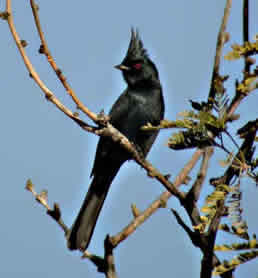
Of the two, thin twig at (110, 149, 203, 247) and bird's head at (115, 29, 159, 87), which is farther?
bird's head at (115, 29, 159, 87)

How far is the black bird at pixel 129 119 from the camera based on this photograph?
5992 mm

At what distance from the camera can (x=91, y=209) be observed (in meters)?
6.04

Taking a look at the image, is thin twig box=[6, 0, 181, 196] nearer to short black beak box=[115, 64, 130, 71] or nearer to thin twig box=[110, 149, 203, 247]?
thin twig box=[110, 149, 203, 247]

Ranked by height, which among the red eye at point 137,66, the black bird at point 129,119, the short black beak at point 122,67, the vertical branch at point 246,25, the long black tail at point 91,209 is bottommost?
the vertical branch at point 246,25

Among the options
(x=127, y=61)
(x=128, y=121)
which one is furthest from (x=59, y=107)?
(x=127, y=61)

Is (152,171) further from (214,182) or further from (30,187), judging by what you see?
(30,187)

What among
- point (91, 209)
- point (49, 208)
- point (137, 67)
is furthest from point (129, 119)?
point (49, 208)

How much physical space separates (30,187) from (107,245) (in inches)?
25.8

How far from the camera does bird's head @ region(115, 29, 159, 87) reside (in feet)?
21.4

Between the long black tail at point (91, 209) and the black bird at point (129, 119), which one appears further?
the black bird at point (129, 119)

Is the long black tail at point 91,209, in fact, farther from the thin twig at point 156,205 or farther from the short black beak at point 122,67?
the thin twig at point 156,205

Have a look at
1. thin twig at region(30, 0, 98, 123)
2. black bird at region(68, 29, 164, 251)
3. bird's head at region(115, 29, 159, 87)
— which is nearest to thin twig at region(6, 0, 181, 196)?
thin twig at region(30, 0, 98, 123)

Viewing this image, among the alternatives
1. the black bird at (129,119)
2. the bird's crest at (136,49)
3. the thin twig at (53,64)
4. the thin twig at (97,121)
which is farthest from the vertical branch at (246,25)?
the bird's crest at (136,49)

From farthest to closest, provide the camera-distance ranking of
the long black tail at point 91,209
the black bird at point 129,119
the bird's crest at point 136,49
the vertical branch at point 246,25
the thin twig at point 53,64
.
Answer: the bird's crest at point 136,49 → the black bird at point 129,119 → the long black tail at point 91,209 → the thin twig at point 53,64 → the vertical branch at point 246,25
